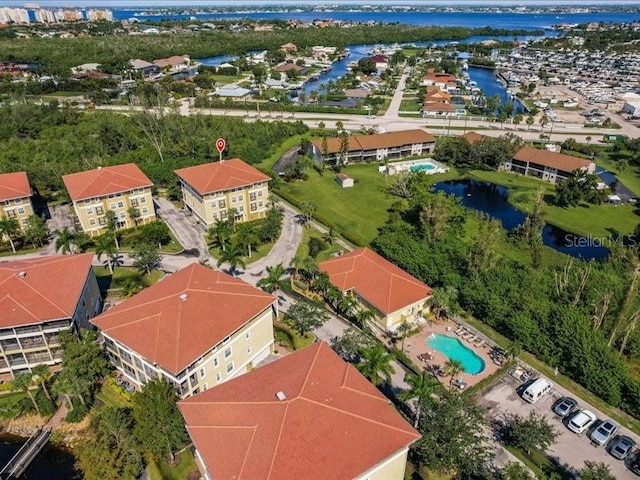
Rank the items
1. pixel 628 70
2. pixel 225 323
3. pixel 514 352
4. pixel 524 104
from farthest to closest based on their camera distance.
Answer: pixel 628 70, pixel 524 104, pixel 514 352, pixel 225 323

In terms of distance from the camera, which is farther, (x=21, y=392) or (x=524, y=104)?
(x=524, y=104)

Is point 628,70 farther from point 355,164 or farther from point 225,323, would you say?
point 225,323

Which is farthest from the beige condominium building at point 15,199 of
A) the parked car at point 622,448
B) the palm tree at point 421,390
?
the parked car at point 622,448

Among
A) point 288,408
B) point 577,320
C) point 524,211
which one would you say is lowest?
point 524,211

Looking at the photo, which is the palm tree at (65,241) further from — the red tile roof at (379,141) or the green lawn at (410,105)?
the green lawn at (410,105)

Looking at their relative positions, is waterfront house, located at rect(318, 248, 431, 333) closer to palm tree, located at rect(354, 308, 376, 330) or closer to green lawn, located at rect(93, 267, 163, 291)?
palm tree, located at rect(354, 308, 376, 330)

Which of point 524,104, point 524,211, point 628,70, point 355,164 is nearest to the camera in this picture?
point 524,211

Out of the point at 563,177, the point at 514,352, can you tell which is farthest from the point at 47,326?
the point at 563,177

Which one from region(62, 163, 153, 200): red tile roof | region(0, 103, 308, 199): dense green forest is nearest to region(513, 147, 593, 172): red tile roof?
region(0, 103, 308, 199): dense green forest
